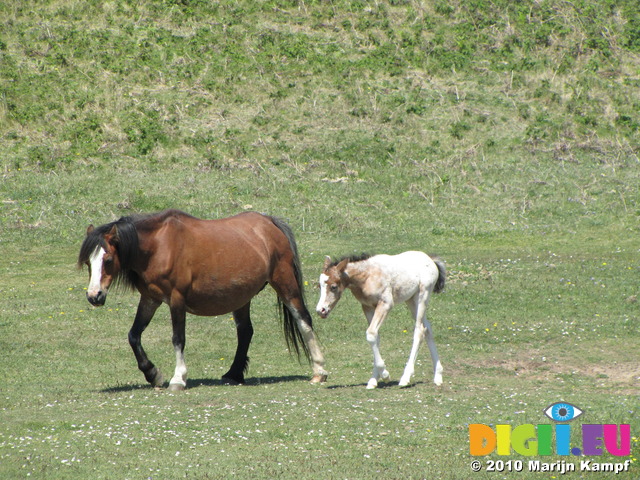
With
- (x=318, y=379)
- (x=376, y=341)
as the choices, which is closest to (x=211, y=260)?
(x=318, y=379)

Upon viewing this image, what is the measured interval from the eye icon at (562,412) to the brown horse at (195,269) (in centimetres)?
400

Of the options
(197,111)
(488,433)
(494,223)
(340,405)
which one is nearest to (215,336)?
(340,405)

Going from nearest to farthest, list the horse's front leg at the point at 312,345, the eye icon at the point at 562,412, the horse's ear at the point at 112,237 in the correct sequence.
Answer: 1. the eye icon at the point at 562,412
2. the horse's ear at the point at 112,237
3. the horse's front leg at the point at 312,345

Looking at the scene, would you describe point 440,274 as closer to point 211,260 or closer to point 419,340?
point 419,340

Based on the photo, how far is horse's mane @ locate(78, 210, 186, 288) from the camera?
12961 millimetres

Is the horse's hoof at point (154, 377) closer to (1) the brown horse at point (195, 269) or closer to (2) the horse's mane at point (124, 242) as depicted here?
(1) the brown horse at point (195, 269)

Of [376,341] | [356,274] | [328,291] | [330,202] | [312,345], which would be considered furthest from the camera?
[330,202]

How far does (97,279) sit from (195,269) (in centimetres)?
168

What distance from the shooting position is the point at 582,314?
1927 centimetres

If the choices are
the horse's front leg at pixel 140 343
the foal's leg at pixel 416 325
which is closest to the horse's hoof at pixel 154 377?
the horse's front leg at pixel 140 343

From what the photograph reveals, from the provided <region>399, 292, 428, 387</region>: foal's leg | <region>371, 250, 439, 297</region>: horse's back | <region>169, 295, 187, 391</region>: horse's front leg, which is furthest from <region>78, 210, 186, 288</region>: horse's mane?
<region>399, 292, 428, 387</region>: foal's leg

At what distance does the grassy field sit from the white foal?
52cm

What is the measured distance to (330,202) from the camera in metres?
28.1

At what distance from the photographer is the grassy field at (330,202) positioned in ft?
36.5
